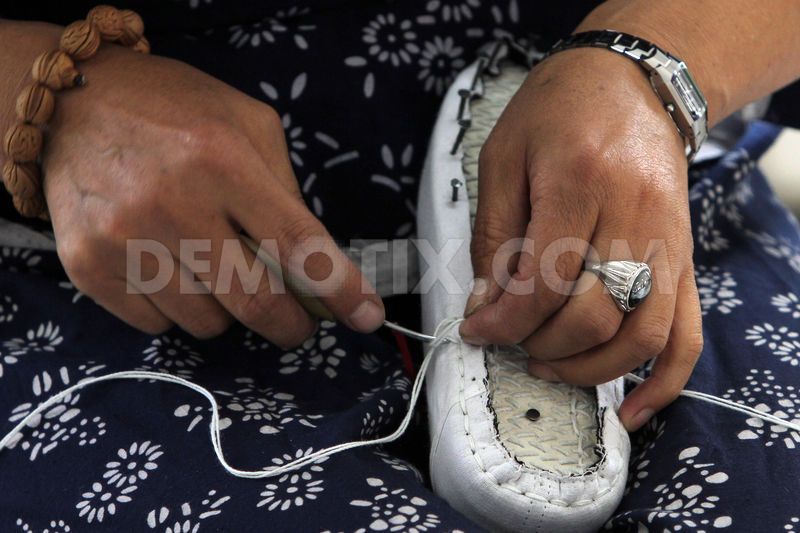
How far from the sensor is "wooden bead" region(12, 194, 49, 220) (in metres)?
0.65

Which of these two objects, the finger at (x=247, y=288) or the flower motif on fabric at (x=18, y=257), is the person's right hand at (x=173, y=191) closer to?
the finger at (x=247, y=288)

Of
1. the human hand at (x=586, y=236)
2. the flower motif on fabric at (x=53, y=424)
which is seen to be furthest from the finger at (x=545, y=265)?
the flower motif on fabric at (x=53, y=424)

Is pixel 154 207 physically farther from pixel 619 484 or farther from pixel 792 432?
pixel 792 432

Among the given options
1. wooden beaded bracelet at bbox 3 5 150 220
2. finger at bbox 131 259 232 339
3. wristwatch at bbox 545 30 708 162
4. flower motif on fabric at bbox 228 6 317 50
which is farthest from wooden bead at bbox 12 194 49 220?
wristwatch at bbox 545 30 708 162

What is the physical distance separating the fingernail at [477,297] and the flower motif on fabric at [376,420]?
3.8 inches

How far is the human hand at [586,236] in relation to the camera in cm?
62

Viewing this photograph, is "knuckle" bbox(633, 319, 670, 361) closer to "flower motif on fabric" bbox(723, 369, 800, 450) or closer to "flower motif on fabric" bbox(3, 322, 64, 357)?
"flower motif on fabric" bbox(723, 369, 800, 450)

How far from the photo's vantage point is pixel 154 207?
60 centimetres

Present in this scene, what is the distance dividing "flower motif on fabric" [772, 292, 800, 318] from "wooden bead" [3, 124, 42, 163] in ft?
2.14

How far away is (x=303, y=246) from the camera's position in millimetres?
619

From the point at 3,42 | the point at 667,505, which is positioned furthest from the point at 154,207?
the point at 667,505

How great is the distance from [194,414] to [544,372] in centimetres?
27

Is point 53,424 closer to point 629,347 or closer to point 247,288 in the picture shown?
point 247,288

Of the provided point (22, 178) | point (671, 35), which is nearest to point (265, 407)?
point (22, 178)
